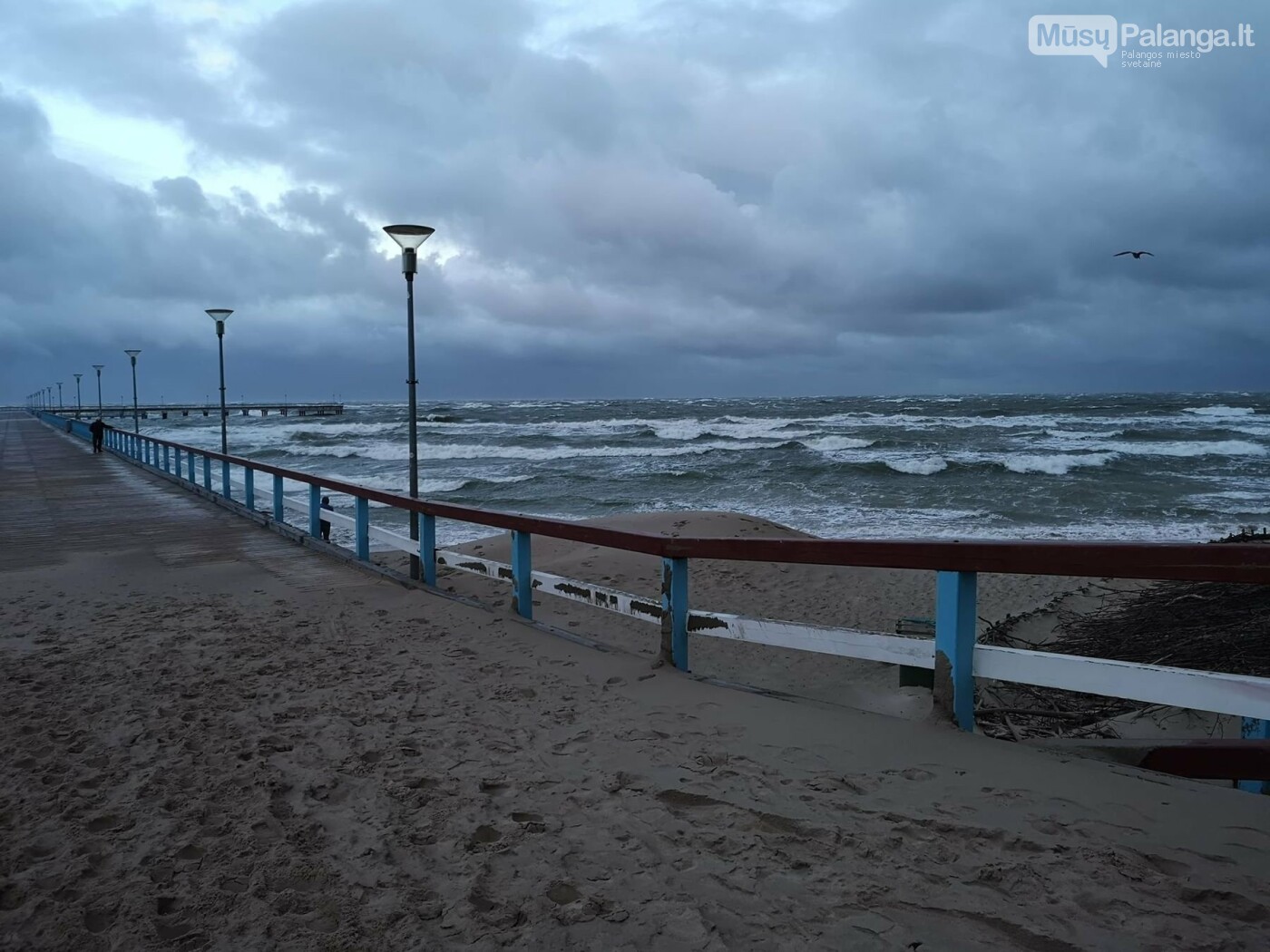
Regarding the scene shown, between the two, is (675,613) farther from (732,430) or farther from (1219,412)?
(1219,412)

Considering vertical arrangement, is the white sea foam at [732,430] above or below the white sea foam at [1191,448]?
above

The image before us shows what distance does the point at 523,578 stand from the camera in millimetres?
5652

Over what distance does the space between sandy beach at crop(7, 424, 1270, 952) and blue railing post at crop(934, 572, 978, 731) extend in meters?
0.11

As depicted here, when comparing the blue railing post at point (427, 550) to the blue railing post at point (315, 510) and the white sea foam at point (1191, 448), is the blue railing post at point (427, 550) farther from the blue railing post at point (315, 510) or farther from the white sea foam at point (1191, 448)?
the white sea foam at point (1191, 448)

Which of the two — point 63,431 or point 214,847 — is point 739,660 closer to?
point 214,847

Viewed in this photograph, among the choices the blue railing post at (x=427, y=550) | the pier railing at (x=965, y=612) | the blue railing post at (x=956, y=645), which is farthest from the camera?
the blue railing post at (x=427, y=550)

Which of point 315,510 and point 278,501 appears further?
point 278,501

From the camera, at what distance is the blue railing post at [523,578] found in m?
5.55

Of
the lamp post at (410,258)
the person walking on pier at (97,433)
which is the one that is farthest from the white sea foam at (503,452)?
the lamp post at (410,258)

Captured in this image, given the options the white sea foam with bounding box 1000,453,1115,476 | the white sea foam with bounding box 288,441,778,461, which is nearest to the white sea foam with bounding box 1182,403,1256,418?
the white sea foam with bounding box 1000,453,1115,476

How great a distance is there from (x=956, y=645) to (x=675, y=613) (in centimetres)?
157

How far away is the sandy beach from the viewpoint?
2148 millimetres

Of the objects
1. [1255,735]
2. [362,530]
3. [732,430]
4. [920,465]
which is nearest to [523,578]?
[362,530]

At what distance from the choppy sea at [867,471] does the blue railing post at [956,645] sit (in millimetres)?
6954
